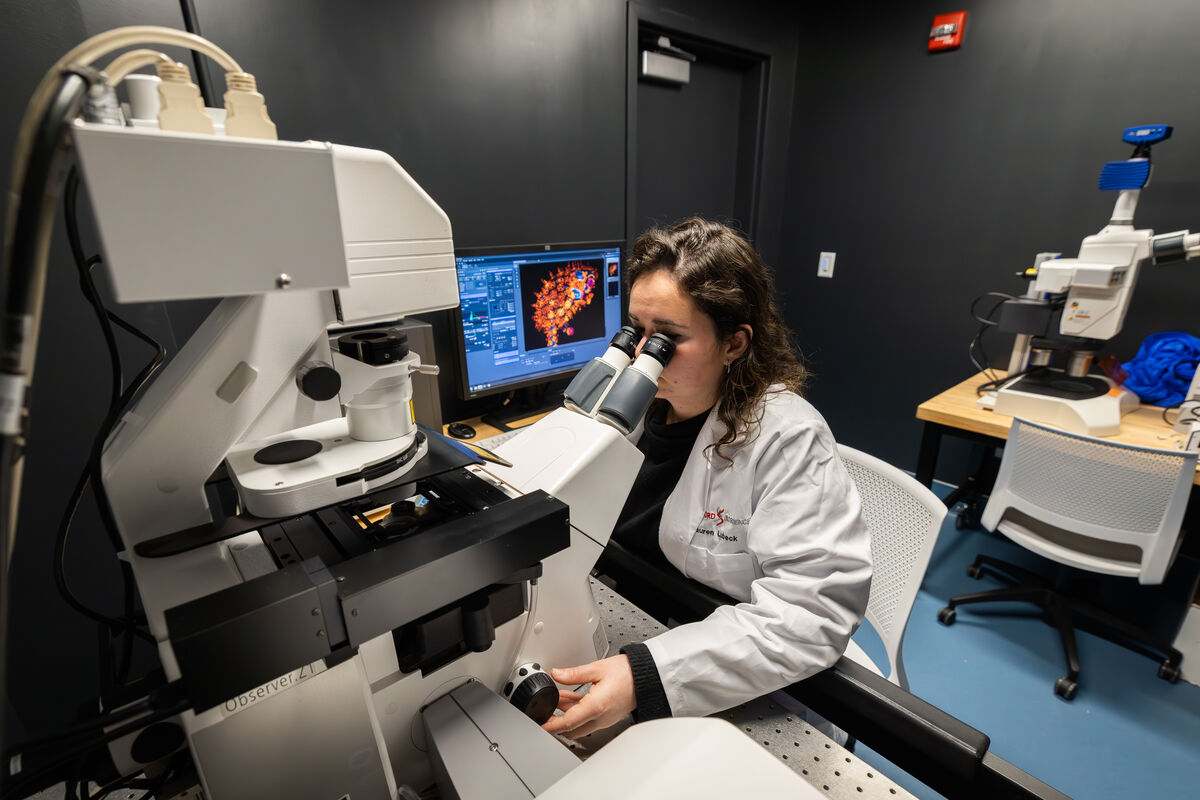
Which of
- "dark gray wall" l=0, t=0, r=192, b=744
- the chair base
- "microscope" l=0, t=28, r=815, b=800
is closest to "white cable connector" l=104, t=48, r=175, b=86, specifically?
"microscope" l=0, t=28, r=815, b=800

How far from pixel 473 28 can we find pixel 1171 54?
2601 millimetres

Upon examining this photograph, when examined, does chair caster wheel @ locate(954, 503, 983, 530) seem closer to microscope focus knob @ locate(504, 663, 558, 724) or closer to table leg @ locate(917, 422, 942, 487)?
table leg @ locate(917, 422, 942, 487)

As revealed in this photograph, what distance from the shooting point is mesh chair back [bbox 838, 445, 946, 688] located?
1.14 meters

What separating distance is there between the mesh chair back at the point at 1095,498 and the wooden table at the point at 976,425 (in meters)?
0.20

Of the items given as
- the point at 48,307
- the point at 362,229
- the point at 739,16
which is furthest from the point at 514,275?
the point at 739,16

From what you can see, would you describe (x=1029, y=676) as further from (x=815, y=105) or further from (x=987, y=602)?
(x=815, y=105)

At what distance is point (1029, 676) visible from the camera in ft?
5.89

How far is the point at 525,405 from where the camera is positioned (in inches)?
78.2

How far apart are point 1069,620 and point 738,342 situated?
185cm

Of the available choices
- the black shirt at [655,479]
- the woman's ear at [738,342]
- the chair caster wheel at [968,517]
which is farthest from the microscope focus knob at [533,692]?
the chair caster wheel at [968,517]

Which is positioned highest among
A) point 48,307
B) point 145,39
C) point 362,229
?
point 145,39

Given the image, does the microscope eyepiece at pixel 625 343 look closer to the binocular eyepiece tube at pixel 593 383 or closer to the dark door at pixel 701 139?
the binocular eyepiece tube at pixel 593 383

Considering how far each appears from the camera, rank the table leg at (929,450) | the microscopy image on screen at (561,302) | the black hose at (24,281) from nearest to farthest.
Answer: the black hose at (24,281), the microscopy image on screen at (561,302), the table leg at (929,450)

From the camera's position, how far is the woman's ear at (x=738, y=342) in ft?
3.24
